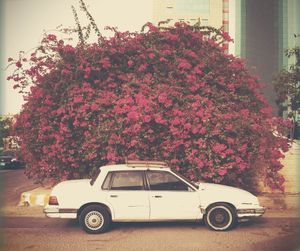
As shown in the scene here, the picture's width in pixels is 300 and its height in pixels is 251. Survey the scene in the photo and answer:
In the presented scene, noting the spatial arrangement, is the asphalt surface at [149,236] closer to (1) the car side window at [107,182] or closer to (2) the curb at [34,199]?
(1) the car side window at [107,182]

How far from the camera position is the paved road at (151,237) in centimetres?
775

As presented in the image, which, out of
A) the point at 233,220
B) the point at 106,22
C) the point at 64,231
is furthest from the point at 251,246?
the point at 106,22

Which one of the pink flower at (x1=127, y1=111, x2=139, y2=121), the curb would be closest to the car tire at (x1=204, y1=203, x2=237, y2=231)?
the pink flower at (x1=127, y1=111, x2=139, y2=121)

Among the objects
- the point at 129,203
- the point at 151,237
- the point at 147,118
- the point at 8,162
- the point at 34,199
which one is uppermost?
the point at 147,118

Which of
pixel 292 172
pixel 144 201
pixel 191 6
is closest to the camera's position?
pixel 144 201

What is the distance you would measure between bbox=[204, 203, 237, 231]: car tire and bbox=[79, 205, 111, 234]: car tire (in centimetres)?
213

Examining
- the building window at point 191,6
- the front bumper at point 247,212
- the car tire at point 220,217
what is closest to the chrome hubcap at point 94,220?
the car tire at point 220,217

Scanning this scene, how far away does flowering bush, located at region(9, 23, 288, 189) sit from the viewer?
474 inches

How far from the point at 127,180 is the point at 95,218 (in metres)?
1.02

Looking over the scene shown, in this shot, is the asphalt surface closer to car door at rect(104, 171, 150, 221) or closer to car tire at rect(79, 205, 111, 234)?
car tire at rect(79, 205, 111, 234)

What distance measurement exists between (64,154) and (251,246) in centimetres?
683

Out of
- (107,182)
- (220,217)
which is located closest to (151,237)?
(107,182)

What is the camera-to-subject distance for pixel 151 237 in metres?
8.41

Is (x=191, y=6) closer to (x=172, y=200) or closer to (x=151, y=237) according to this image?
(x=172, y=200)
